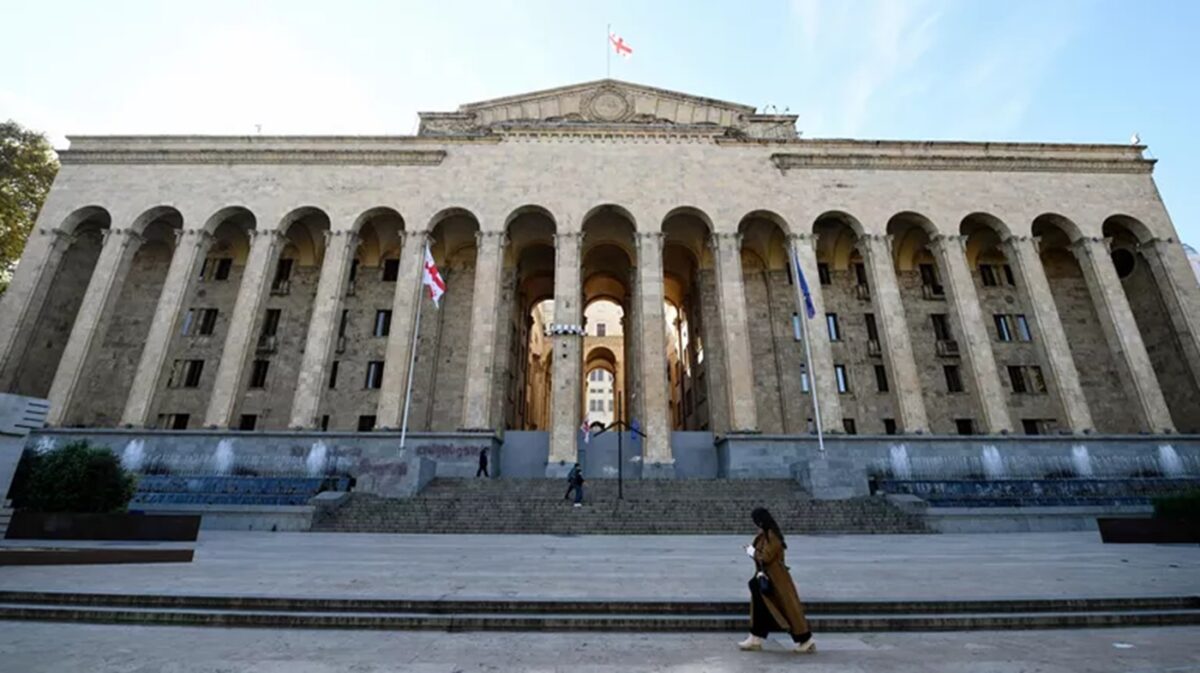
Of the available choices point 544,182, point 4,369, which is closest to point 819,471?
point 544,182

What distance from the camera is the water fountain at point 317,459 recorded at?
2080cm

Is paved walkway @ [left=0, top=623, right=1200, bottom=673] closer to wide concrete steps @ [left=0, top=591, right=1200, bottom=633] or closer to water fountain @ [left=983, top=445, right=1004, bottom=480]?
wide concrete steps @ [left=0, top=591, right=1200, bottom=633]

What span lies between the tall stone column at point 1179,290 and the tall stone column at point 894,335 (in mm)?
12213

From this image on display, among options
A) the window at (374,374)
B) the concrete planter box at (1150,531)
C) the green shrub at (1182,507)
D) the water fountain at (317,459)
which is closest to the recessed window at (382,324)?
the window at (374,374)

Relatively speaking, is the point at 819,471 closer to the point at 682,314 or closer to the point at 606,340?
the point at 682,314

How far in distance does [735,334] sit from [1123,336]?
56.4 feet

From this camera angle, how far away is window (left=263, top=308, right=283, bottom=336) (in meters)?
28.2

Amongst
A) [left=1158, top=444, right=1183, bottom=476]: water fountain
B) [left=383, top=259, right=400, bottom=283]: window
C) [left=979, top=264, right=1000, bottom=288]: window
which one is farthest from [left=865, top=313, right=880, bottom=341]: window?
[left=383, top=259, right=400, bottom=283]: window

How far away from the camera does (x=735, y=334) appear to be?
78.9 feet

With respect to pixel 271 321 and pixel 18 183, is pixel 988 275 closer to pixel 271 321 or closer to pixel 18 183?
pixel 271 321

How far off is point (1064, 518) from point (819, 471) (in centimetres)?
656

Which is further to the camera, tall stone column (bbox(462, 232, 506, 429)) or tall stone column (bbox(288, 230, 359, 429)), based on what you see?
tall stone column (bbox(462, 232, 506, 429))

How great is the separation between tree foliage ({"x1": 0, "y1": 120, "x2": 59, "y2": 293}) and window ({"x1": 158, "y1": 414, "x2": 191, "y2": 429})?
11668 mm

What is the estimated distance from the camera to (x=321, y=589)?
19.5ft
